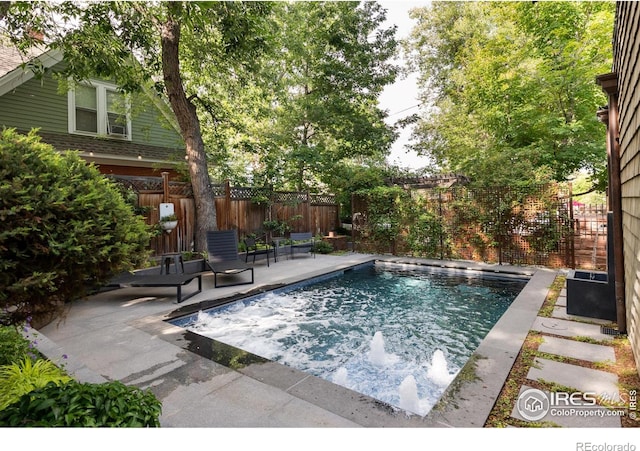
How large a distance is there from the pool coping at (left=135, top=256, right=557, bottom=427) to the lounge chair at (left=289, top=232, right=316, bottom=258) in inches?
230

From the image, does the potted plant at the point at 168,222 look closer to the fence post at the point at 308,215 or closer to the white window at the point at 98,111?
the white window at the point at 98,111

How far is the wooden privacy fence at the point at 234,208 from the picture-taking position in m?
7.61

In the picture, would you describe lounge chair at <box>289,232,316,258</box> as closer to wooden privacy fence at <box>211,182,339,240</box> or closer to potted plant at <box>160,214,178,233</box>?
wooden privacy fence at <box>211,182,339,240</box>

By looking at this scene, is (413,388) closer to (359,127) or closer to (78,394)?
(78,394)

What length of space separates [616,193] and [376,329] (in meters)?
3.29

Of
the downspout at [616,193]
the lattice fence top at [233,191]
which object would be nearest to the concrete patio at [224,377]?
the downspout at [616,193]

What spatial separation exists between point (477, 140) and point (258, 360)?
14.9m

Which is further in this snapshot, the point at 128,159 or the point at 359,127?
the point at 359,127

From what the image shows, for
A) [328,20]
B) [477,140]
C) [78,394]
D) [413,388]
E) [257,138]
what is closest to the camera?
[78,394]

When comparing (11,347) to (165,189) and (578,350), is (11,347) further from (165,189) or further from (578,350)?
(165,189)

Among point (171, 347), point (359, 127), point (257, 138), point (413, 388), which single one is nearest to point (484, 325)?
point (413, 388)

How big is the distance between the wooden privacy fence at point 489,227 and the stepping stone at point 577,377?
19.0 feet

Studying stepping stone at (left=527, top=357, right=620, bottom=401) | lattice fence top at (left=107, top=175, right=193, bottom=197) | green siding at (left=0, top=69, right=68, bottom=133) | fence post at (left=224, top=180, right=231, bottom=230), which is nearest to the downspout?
stepping stone at (left=527, top=357, right=620, bottom=401)

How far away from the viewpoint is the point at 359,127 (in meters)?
13.0
